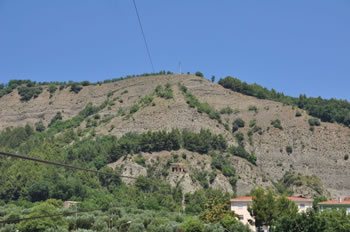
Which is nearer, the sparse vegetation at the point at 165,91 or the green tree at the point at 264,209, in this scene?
the green tree at the point at 264,209

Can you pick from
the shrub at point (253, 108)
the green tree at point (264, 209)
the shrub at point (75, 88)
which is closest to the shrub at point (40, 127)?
the shrub at point (75, 88)

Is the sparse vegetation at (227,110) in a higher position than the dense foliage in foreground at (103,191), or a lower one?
higher

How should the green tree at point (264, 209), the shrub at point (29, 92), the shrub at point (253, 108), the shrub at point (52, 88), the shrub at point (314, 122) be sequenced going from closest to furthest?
the green tree at point (264, 209), the shrub at point (314, 122), the shrub at point (253, 108), the shrub at point (52, 88), the shrub at point (29, 92)

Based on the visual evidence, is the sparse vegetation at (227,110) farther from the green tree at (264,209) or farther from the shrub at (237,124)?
the green tree at (264,209)

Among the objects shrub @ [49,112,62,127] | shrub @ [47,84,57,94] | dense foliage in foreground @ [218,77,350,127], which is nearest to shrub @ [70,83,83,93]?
shrub @ [47,84,57,94]

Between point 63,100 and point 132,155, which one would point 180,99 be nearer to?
point 132,155

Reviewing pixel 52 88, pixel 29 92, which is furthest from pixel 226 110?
pixel 29 92

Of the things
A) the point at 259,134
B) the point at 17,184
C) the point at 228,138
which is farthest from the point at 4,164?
the point at 259,134

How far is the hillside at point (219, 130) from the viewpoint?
4670 inches

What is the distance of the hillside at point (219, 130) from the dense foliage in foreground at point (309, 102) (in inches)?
95.8

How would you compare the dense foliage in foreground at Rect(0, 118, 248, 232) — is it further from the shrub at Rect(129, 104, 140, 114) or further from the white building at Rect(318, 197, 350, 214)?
the white building at Rect(318, 197, 350, 214)

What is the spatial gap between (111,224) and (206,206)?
15.7m

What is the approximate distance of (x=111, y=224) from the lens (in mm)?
69688

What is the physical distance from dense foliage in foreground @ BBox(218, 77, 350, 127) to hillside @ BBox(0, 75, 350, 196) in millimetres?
2433
